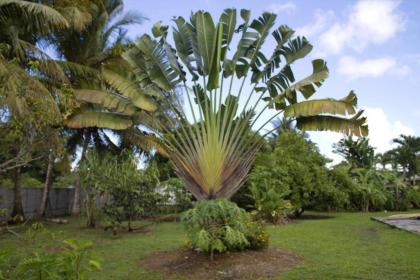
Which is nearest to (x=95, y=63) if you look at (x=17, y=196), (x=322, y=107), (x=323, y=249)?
(x=17, y=196)

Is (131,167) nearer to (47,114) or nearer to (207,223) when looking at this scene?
(207,223)

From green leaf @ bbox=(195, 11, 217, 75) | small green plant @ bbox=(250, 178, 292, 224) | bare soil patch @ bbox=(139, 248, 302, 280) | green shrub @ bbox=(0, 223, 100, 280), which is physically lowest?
bare soil patch @ bbox=(139, 248, 302, 280)

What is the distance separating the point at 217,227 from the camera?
7.83m

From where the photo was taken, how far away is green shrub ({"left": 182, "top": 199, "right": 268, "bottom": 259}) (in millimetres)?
7488

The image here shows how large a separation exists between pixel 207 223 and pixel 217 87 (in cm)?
300

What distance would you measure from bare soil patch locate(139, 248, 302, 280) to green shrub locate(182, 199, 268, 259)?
205 millimetres

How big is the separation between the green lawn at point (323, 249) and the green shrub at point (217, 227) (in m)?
1.12

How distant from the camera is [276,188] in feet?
53.8

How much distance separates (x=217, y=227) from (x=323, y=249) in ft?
9.12

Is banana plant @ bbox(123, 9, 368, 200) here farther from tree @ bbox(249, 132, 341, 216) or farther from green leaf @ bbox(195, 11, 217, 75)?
tree @ bbox(249, 132, 341, 216)

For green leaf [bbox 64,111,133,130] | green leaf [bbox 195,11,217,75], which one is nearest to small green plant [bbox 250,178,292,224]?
green leaf [bbox 64,111,133,130]

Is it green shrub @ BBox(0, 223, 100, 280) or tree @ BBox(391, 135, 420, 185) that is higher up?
tree @ BBox(391, 135, 420, 185)

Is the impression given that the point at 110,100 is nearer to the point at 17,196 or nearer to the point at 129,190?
the point at 129,190

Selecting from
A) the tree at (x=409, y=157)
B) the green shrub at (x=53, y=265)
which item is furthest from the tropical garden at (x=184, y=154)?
the tree at (x=409, y=157)
